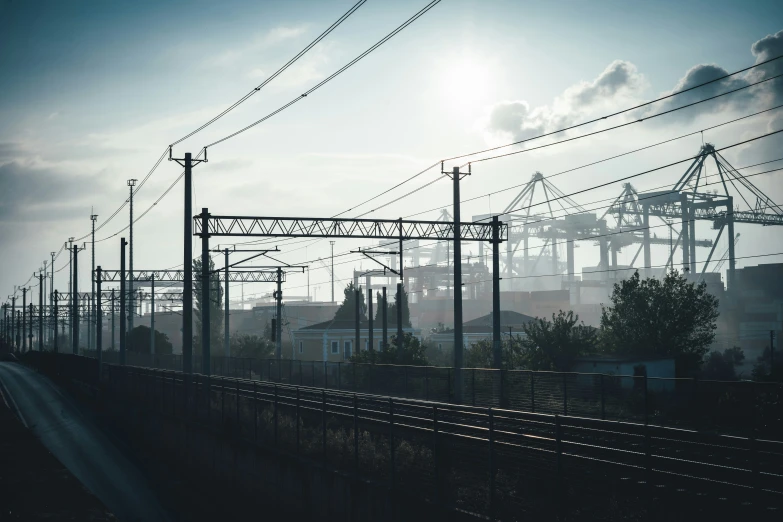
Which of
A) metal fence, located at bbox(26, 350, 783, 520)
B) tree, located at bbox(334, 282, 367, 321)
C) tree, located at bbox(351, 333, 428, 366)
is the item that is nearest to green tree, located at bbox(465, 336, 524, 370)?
tree, located at bbox(351, 333, 428, 366)

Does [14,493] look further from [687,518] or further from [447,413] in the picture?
[687,518]

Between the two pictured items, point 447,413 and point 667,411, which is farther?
point 667,411

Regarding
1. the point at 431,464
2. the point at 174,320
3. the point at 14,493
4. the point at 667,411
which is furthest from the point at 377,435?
the point at 174,320

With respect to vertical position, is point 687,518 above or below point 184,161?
below

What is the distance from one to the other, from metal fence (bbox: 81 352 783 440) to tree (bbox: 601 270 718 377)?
19.8 meters

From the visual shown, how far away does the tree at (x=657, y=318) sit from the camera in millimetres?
52250

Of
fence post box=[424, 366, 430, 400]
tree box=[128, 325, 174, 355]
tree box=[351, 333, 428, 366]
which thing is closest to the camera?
fence post box=[424, 366, 430, 400]

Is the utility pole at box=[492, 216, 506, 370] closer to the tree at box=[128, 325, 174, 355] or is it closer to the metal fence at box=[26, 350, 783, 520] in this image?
the metal fence at box=[26, 350, 783, 520]

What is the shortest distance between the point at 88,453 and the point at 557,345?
85.5ft

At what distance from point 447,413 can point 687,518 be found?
16.8 ft

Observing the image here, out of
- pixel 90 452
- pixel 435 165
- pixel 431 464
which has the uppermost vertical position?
pixel 435 165

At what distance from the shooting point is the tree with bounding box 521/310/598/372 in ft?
147

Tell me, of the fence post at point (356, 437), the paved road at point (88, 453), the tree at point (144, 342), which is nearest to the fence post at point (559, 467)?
the fence post at point (356, 437)

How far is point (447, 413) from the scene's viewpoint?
536 inches
